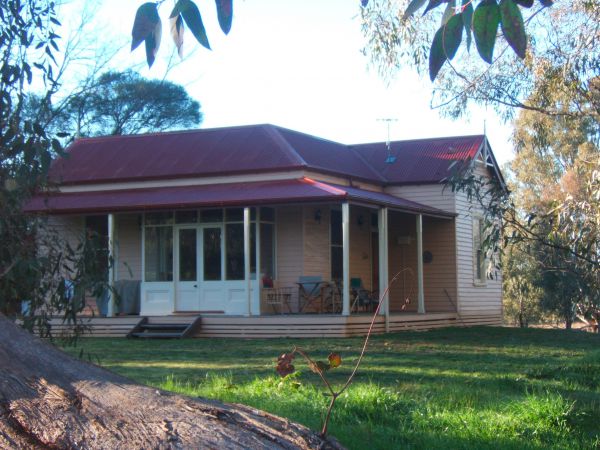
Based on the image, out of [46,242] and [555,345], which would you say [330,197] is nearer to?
[555,345]

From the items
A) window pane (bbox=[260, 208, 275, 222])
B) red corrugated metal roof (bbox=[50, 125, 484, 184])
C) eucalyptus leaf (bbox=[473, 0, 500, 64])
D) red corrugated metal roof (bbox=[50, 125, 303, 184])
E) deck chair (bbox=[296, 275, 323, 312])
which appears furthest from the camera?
red corrugated metal roof (bbox=[50, 125, 484, 184])

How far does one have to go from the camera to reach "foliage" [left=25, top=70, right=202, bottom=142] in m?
38.5

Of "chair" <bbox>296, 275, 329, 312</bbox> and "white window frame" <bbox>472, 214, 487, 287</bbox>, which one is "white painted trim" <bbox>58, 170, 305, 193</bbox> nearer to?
"chair" <bbox>296, 275, 329, 312</bbox>

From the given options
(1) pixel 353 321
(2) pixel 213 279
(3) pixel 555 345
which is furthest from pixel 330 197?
(3) pixel 555 345

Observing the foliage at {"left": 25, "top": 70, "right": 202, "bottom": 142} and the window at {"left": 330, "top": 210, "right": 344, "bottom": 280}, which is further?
the foliage at {"left": 25, "top": 70, "right": 202, "bottom": 142}

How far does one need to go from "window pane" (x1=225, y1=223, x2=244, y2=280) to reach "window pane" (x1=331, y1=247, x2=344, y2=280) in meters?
2.43

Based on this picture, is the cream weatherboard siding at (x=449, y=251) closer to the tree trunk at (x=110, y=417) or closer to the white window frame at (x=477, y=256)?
the white window frame at (x=477, y=256)

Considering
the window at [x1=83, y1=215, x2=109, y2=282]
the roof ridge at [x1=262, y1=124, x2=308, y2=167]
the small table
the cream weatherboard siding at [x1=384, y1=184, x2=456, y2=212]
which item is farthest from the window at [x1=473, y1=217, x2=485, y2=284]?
the window at [x1=83, y1=215, x2=109, y2=282]

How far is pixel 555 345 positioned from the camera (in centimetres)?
1608

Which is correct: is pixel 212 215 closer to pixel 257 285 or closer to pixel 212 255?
pixel 212 255

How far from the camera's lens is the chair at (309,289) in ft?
60.6

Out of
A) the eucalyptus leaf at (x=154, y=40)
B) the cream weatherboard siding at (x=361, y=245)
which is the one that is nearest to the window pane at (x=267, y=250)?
the cream weatherboard siding at (x=361, y=245)

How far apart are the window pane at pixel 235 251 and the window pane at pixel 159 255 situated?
1.42 m

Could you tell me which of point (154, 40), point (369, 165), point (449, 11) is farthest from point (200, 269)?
point (449, 11)
